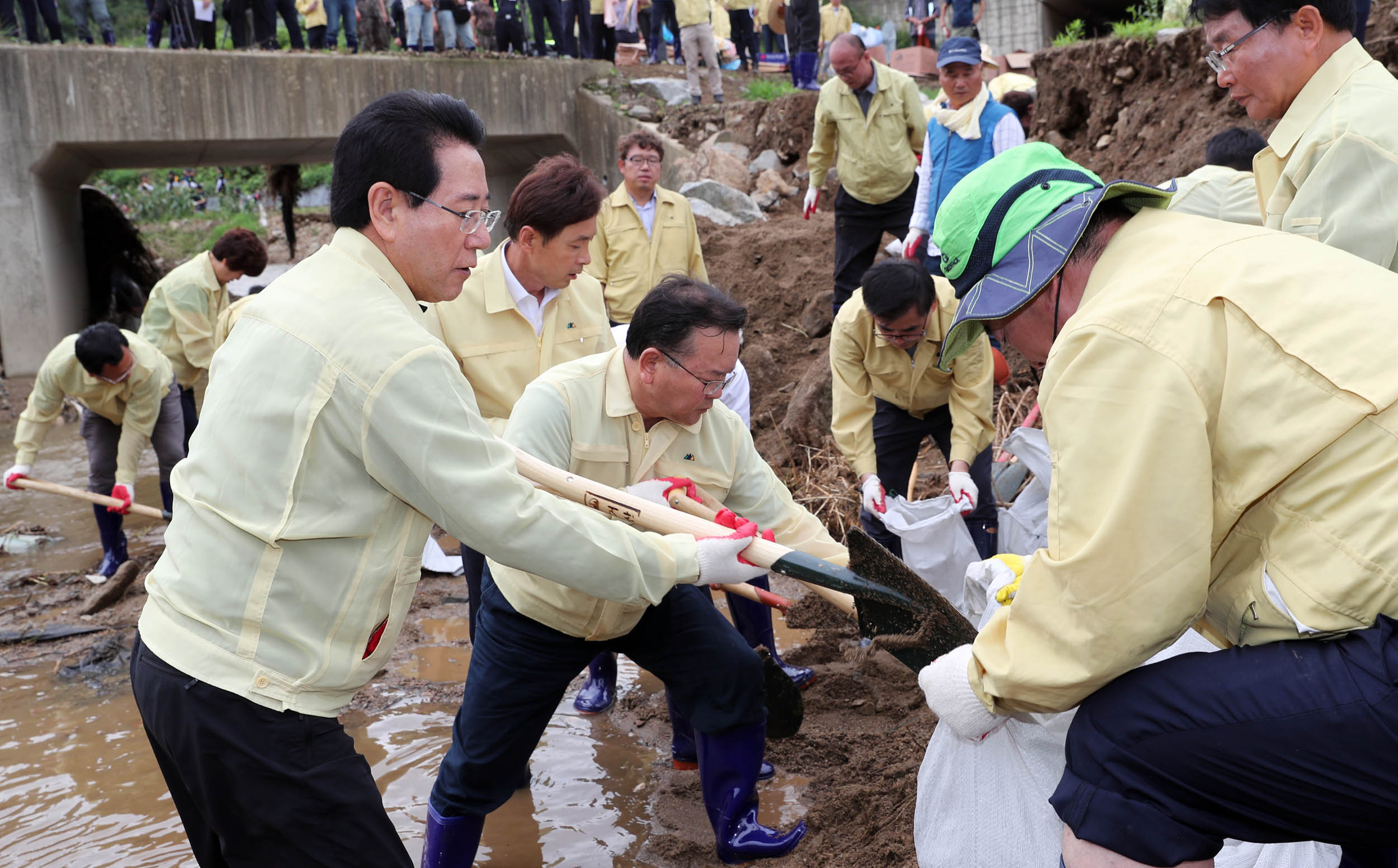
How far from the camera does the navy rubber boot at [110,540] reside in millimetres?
6570

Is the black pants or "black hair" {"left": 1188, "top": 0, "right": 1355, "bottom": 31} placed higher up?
"black hair" {"left": 1188, "top": 0, "right": 1355, "bottom": 31}

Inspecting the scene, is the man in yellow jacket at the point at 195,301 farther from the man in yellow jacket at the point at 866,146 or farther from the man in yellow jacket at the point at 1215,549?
the man in yellow jacket at the point at 1215,549

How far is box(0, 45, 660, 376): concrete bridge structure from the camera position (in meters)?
11.5

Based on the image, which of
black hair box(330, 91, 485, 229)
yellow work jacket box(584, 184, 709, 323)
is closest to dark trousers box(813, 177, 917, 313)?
yellow work jacket box(584, 184, 709, 323)

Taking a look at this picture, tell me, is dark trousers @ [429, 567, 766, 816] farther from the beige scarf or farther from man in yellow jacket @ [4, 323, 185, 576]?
man in yellow jacket @ [4, 323, 185, 576]

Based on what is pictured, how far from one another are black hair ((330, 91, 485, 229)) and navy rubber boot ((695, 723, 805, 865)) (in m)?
1.74

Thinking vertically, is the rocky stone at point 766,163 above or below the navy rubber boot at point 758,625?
above

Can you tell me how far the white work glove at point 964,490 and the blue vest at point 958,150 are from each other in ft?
7.50

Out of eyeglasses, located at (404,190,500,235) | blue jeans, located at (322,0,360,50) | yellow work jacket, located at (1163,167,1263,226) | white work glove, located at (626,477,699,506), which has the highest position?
blue jeans, located at (322,0,360,50)

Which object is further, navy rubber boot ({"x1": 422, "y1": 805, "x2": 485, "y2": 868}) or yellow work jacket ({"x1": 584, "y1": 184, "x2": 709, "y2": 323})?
yellow work jacket ({"x1": 584, "y1": 184, "x2": 709, "y2": 323})

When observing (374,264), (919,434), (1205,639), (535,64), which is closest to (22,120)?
(535,64)

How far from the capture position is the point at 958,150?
613cm

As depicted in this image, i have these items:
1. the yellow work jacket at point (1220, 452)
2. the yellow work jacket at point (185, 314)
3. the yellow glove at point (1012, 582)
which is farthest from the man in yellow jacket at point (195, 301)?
the yellow work jacket at point (1220, 452)

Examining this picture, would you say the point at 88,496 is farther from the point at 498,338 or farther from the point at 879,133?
the point at 879,133
